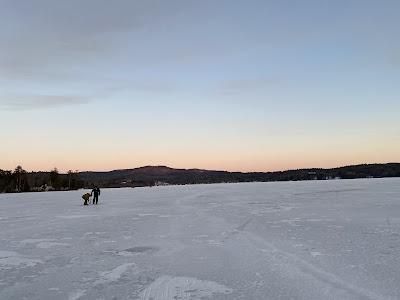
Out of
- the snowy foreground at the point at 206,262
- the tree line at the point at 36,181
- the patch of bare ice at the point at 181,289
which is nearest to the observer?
the patch of bare ice at the point at 181,289

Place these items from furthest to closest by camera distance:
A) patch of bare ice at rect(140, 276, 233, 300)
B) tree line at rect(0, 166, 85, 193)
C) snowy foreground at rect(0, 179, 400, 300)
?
tree line at rect(0, 166, 85, 193), snowy foreground at rect(0, 179, 400, 300), patch of bare ice at rect(140, 276, 233, 300)

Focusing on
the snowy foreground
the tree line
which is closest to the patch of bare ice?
the snowy foreground

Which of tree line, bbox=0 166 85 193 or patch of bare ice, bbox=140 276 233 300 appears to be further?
tree line, bbox=0 166 85 193

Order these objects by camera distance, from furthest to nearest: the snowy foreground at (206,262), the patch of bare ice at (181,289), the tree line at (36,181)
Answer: the tree line at (36,181), the snowy foreground at (206,262), the patch of bare ice at (181,289)

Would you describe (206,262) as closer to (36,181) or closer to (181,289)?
(181,289)

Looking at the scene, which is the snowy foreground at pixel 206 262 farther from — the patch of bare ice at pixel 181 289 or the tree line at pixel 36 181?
the tree line at pixel 36 181

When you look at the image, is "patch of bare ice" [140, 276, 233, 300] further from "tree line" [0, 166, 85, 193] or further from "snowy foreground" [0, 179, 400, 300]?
"tree line" [0, 166, 85, 193]

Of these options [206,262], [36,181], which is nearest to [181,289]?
[206,262]

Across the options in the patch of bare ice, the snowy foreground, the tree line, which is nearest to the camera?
the patch of bare ice

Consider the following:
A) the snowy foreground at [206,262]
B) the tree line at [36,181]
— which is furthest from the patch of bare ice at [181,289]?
the tree line at [36,181]

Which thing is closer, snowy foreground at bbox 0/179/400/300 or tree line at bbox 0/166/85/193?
snowy foreground at bbox 0/179/400/300

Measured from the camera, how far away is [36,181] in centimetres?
10544

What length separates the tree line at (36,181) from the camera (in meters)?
97.1

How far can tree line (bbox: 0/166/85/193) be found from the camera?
97.1 metres
